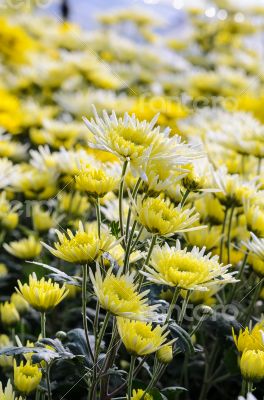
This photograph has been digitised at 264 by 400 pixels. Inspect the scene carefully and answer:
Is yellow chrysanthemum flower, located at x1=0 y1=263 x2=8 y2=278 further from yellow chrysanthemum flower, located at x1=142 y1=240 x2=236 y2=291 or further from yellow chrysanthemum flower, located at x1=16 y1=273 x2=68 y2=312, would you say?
yellow chrysanthemum flower, located at x1=142 y1=240 x2=236 y2=291

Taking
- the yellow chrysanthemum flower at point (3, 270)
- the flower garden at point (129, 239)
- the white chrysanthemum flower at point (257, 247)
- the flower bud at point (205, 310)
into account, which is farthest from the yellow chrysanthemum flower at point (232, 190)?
the yellow chrysanthemum flower at point (3, 270)

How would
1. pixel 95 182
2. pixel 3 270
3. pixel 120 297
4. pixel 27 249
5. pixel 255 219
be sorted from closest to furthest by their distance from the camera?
pixel 120 297, pixel 95 182, pixel 255 219, pixel 27 249, pixel 3 270

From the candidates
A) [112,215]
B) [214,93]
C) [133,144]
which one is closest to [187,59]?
[214,93]

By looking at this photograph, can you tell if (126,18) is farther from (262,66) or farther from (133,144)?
(133,144)

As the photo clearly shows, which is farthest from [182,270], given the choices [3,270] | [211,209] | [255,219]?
[3,270]

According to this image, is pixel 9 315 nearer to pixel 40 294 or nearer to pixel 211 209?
pixel 40 294

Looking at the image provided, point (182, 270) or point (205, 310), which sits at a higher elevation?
point (182, 270)

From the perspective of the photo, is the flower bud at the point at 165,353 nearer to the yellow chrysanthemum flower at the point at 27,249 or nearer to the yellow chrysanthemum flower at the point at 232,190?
the yellow chrysanthemum flower at the point at 232,190
